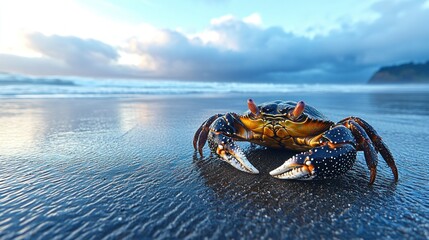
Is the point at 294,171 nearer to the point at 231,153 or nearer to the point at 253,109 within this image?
the point at 231,153

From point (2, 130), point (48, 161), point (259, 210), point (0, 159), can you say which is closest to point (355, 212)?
point (259, 210)

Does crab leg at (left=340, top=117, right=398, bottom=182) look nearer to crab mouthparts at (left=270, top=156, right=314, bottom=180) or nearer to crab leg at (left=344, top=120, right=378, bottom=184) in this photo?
crab leg at (left=344, top=120, right=378, bottom=184)

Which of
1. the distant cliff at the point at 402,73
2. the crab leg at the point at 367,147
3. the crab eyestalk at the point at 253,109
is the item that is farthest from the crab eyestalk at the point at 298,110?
the distant cliff at the point at 402,73

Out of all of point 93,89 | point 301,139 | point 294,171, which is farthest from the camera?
point 93,89

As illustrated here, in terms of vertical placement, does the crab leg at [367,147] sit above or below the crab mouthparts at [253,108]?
below

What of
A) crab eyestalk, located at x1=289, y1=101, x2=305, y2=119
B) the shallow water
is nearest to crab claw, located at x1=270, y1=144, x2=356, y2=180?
the shallow water

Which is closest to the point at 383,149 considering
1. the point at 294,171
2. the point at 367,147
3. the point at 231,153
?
the point at 367,147

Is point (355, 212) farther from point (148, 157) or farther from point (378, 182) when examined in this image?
point (148, 157)

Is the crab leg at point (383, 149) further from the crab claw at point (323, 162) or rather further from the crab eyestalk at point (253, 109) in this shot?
the crab eyestalk at point (253, 109)
